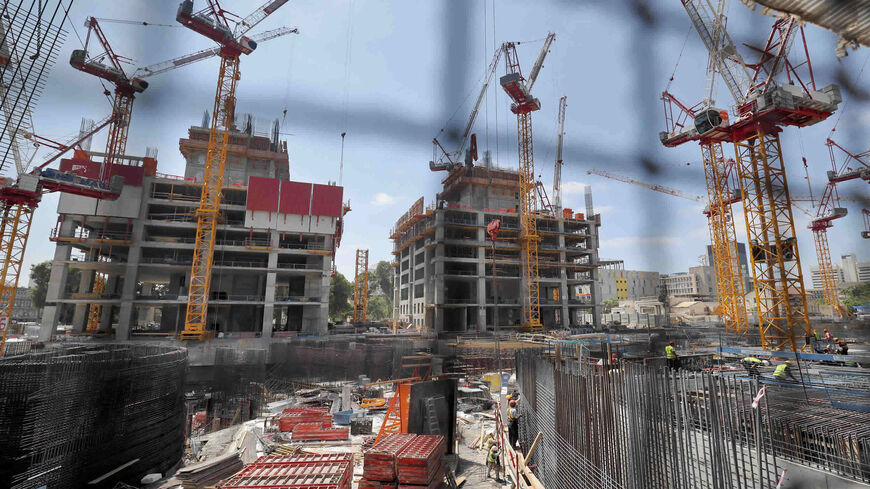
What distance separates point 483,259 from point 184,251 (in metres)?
36.6

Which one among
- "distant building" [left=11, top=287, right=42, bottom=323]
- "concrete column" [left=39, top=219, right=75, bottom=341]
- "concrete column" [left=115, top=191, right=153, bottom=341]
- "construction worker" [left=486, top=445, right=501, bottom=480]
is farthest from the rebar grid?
"distant building" [left=11, top=287, right=42, bottom=323]

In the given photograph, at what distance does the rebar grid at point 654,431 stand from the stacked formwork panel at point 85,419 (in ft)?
31.8

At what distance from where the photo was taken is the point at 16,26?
5.64m

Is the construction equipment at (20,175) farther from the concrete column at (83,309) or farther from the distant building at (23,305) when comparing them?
Result: the distant building at (23,305)

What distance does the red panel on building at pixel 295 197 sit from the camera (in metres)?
40.4

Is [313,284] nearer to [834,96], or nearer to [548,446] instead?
[548,446]

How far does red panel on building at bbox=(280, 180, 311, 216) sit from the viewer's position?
40406 millimetres

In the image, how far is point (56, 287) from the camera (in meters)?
35.0

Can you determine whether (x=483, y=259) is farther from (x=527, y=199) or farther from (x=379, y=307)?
(x=379, y=307)

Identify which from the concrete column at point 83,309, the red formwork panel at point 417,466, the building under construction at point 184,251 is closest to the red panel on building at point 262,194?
the building under construction at point 184,251

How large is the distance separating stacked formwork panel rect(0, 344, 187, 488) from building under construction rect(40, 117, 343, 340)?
98.6ft

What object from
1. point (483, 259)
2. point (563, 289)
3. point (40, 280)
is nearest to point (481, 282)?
point (483, 259)

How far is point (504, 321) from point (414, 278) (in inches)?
605

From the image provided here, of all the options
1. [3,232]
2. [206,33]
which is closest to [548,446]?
[3,232]
